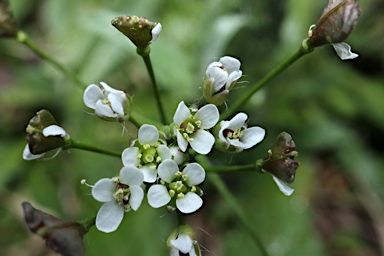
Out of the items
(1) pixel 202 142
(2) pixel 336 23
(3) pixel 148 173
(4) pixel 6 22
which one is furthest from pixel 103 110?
(2) pixel 336 23

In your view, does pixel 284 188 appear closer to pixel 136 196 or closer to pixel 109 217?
pixel 136 196

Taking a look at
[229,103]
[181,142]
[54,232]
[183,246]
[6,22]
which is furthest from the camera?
[229,103]

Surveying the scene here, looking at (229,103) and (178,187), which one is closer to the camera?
(178,187)

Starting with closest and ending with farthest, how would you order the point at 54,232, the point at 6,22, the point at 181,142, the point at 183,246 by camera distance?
the point at 54,232, the point at 183,246, the point at 181,142, the point at 6,22

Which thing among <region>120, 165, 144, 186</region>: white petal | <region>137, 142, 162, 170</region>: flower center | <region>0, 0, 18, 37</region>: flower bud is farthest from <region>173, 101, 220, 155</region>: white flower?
<region>0, 0, 18, 37</region>: flower bud

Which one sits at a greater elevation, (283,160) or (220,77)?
(220,77)

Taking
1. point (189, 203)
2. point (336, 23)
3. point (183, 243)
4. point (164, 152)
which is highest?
point (336, 23)

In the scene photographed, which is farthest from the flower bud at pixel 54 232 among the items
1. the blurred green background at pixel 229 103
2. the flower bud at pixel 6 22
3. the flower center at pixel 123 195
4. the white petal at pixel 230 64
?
the blurred green background at pixel 229 103
